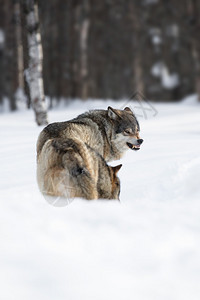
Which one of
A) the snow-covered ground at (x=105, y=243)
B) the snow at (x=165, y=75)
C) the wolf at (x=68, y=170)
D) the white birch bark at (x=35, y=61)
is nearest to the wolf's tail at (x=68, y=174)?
the wolf at (x=68, y=170)

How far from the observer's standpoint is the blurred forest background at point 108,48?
67.8 feet

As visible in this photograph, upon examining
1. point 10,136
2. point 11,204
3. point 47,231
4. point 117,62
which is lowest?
point 117,62

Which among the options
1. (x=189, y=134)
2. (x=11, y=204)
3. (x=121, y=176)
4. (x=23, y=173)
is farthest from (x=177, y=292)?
(x=189, y=134)

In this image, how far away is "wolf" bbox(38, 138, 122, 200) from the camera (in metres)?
3.57

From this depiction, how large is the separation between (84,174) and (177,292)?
4.37ft

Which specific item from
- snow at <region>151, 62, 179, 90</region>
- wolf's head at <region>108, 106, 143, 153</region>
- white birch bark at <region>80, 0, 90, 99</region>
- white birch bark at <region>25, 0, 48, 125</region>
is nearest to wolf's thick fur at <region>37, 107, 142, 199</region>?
wolf's head at <region>108, 106, 143, 153</region>

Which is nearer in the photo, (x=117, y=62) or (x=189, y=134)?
(x=189, y=134)

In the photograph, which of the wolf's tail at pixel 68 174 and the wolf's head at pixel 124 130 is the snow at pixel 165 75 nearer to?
the wolf's head at pixel 124 130

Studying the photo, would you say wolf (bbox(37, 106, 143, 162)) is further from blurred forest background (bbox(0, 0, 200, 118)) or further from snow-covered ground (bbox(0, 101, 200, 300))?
blurred forest background (bbox(0, 0, 200, 118))

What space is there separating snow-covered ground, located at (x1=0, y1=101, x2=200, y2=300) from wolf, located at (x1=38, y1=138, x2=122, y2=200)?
0.64 feet

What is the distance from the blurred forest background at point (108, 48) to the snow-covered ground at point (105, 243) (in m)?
12.8

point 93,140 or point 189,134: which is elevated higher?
point 93,140

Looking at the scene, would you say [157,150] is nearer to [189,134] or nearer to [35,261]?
[189,134]

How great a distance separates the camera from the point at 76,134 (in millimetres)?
4352
